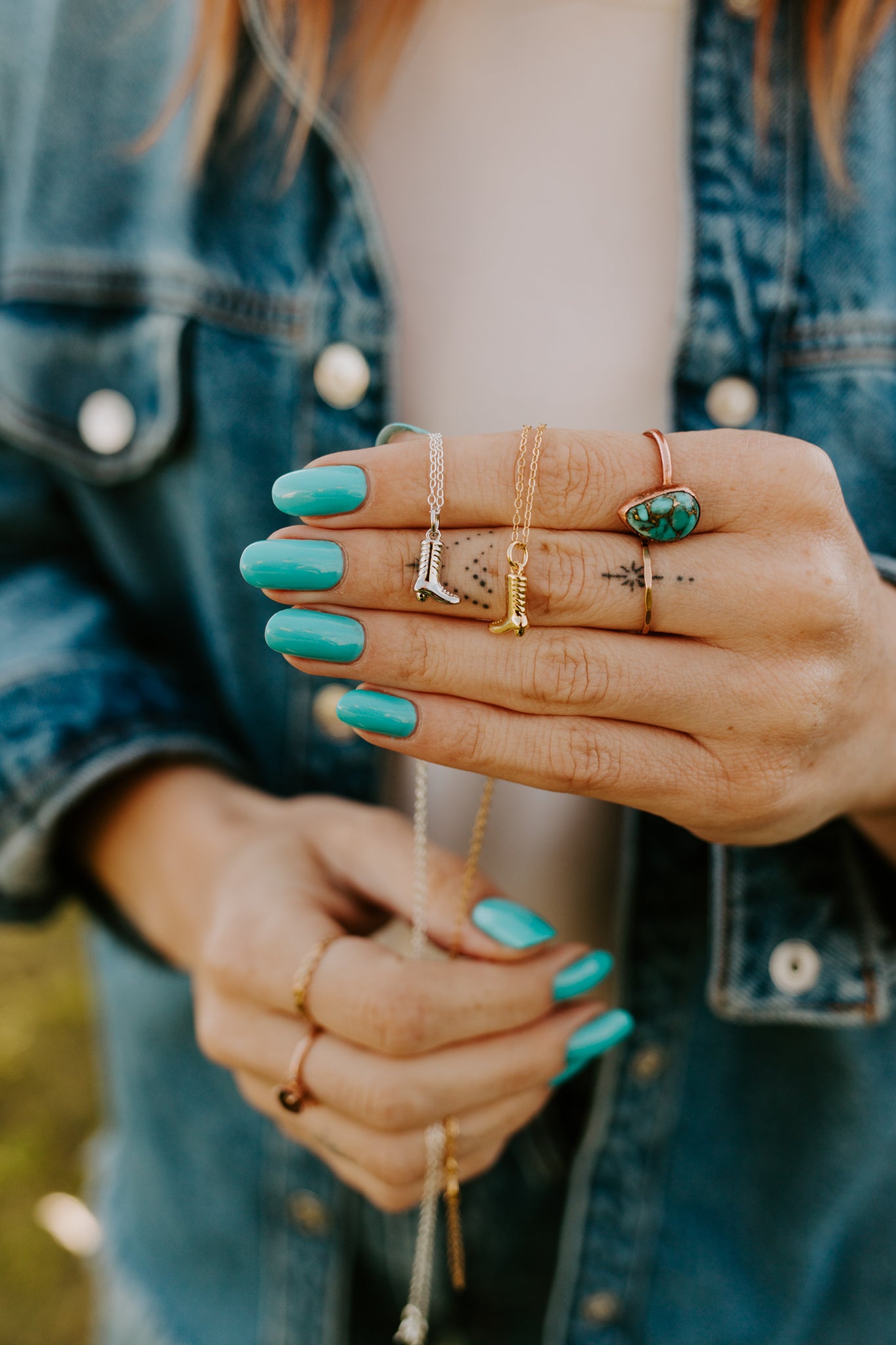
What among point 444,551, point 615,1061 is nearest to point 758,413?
point 444,551

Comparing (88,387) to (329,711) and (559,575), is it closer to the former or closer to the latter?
(329,711)

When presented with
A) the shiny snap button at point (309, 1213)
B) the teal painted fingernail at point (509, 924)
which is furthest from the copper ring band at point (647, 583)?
the shiny snap button at point (309, 1213)

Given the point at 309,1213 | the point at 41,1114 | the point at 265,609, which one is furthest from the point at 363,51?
the point at 41,1114

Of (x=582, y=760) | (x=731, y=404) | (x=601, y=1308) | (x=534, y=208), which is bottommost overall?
(x=601, y=1308)

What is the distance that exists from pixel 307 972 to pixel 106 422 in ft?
2.72

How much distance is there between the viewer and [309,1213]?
1345mm

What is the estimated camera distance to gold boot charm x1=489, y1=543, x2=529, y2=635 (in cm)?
72

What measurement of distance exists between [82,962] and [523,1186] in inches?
97.4

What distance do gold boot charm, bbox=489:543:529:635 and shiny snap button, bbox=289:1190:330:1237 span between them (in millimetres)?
1061

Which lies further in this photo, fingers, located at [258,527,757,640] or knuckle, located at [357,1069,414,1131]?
knuckle, located at [357,1069,414,1131]

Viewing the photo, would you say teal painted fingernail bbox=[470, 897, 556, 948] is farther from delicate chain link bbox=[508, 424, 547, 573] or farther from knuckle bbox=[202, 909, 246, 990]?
delicate chain link bbox=[508, 424, 547, 573]

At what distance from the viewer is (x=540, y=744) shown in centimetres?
77

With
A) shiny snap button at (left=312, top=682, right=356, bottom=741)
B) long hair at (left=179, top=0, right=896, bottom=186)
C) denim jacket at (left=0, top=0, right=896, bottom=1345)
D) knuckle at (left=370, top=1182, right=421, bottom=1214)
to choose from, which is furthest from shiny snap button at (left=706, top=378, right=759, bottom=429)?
knuckle at (left=370, top=1182, right=421, bottom=1214)

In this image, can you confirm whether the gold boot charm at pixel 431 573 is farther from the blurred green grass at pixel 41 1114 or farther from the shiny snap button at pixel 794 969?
the blurred green grass at pixel 41 1114
